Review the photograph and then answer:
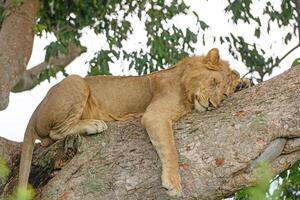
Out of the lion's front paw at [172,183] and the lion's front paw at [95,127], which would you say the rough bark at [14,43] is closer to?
the lion's front paw at [95,127]

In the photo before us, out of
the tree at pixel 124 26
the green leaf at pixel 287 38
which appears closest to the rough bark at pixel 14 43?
the tree at pixel 124 26

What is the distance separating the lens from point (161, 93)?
13.1 ft

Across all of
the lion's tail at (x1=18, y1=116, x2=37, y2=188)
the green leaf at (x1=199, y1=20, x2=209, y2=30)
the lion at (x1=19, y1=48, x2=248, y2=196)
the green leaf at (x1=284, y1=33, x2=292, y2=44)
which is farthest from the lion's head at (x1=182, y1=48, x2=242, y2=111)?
the green leaf at (x1=284, y1=33, x2=292, y2=44)

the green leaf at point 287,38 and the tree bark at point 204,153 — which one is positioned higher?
the green leaf at point 287,38

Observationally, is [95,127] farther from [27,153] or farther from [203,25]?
[203,25]

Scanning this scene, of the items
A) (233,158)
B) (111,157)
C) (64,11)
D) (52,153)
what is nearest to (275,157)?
(233,158)

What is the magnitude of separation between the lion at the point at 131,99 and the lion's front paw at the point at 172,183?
0.30m

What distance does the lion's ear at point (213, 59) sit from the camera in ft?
13.1

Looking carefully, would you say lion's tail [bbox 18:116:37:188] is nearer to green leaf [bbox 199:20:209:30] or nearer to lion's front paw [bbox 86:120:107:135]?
lion's front paw [bbox 86:120:107:135]

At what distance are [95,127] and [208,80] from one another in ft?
2.44

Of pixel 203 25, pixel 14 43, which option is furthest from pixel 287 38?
pixel 14 43

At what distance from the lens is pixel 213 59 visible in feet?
13.2

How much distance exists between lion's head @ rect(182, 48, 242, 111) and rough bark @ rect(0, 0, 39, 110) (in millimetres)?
2070

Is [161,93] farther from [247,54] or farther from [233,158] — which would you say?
[247,54]
